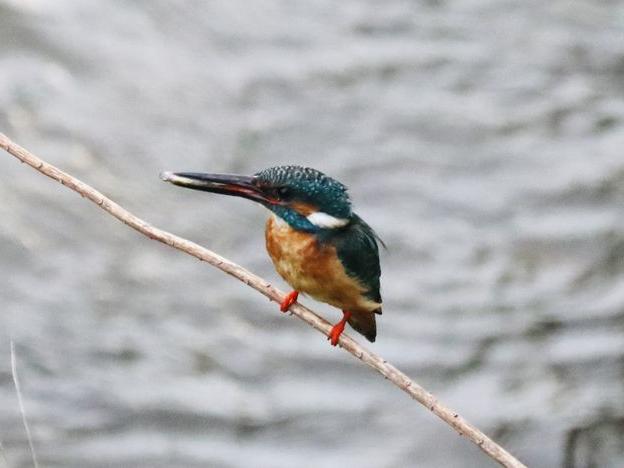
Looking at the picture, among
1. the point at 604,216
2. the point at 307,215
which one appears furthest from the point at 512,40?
the point at 307,215

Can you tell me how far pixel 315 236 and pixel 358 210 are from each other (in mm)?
3702

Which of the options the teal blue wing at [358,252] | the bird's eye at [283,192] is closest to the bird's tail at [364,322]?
the teal blue wing at [358,252]

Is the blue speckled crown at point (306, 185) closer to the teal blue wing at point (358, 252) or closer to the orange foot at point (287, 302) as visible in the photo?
the teal blue wing at point (358, 252)

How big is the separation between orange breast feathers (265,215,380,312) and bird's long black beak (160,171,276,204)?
120 millimetres

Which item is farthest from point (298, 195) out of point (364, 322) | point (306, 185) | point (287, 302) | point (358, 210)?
point (358, 210)

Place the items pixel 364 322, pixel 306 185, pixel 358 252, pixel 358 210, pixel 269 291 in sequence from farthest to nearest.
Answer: pixel 358 210 < pixel 364 322 < pixel 358 252 < pixel 306 185 < pixel 269 291

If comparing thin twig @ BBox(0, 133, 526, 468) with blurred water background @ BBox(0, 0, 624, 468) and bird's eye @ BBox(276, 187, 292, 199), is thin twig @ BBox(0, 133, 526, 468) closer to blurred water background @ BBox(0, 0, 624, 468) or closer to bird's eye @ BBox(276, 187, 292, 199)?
bird's eye @ BBox(276, 187, 292, 199)

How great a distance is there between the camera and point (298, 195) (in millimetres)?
3770

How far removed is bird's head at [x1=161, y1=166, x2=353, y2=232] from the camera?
3725mm

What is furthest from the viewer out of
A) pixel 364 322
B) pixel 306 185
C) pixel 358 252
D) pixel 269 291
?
pixel 364 322

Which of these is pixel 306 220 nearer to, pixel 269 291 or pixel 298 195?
pixel 298 195

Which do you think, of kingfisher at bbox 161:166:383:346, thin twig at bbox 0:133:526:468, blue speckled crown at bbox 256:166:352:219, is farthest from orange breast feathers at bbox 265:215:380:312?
thin twig at bbox 0:133:526:468

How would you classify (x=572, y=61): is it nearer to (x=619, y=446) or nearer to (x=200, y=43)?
(x=200, y=43)

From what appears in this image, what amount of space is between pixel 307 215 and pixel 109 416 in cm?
268
